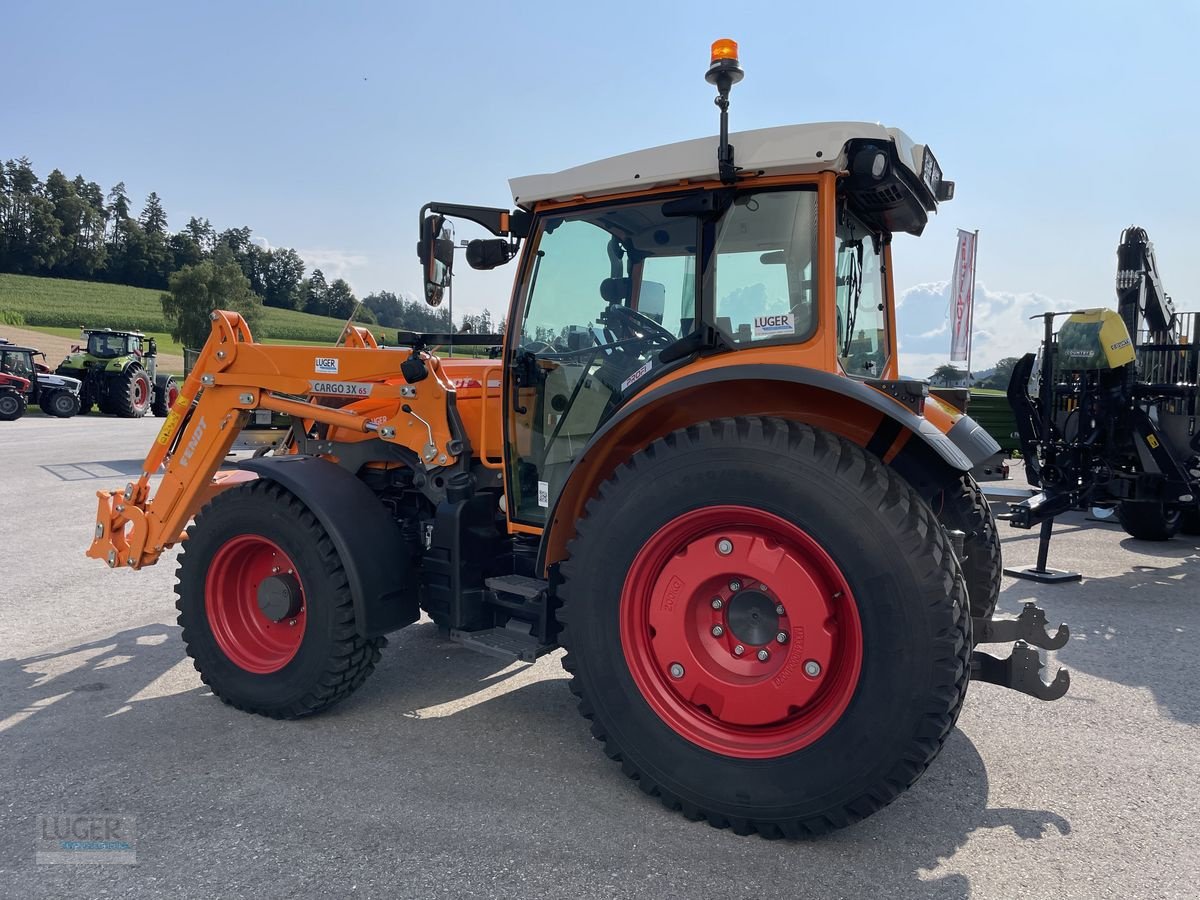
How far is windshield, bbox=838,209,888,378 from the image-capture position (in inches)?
129

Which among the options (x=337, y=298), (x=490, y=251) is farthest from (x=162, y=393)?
(x=337, y=298)

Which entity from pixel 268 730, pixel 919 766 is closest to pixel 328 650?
pixel 268 730

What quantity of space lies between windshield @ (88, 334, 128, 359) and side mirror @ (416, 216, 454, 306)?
2504cm

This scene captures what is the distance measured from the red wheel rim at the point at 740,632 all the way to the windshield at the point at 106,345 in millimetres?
26124

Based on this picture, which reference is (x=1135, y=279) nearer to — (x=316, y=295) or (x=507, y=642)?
(x=507, y=642)

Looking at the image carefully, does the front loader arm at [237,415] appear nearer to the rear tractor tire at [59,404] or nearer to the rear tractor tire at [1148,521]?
the rear tractor tire at [1148,521]

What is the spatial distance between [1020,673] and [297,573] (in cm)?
292

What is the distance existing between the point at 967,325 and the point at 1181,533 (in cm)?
648

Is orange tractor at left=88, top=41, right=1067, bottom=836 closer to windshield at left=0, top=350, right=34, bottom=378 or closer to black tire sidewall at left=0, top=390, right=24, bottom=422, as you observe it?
black tire sidewall at left=0, top=390, right=24, bottom=422

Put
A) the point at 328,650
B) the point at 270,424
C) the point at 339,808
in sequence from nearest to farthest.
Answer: the point at 339,808 < the point at 328,650 < the point at 270,424

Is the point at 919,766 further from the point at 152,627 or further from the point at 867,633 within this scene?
the point at 152,627

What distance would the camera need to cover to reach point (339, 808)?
2.83 meters

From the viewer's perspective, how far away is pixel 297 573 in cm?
361

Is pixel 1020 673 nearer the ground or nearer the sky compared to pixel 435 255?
nearer the ground
